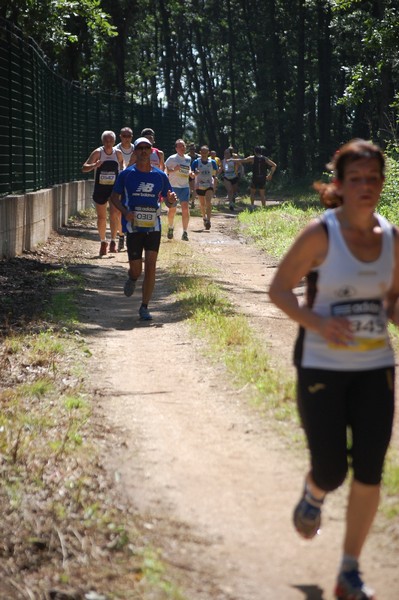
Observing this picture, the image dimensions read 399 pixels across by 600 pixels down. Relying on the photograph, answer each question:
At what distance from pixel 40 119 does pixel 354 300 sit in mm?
17251

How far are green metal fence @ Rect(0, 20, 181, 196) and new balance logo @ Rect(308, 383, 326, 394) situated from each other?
12.4m

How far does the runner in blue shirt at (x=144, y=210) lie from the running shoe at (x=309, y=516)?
23.2 feet

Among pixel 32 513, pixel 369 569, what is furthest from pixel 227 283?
pixel 369 569

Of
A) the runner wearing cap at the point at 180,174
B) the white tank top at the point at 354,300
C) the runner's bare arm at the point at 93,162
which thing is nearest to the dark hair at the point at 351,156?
the white tank top at the point at 354,300

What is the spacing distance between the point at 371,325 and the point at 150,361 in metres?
5.34

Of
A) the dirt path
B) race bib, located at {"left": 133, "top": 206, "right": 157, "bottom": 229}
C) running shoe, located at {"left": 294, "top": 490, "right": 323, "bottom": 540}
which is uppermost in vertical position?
race bib, located at {"left": 133, "top": 206, "right": 157, "bottom": 229}

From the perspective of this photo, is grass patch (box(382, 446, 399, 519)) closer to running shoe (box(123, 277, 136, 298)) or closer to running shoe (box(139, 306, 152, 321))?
running shoe (box(139, 306, 152, 321))

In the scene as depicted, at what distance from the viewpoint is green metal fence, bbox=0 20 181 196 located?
16.8 m

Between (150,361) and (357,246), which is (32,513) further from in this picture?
(150,361)

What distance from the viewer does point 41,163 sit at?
21.0 meters

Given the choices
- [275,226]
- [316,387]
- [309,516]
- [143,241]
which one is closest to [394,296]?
[316,387]

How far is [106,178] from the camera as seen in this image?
17.4 metres

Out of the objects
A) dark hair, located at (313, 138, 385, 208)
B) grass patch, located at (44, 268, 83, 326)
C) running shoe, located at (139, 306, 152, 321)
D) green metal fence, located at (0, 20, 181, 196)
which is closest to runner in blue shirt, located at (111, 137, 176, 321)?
running shoe, located at (139, 306, 152, 321)

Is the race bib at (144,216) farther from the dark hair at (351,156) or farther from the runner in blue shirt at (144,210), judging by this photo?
the dark hair at (351,156)
